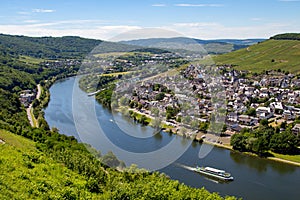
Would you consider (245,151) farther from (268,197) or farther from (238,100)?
(238,100)

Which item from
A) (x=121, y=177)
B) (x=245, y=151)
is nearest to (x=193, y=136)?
(x=245, y=151)

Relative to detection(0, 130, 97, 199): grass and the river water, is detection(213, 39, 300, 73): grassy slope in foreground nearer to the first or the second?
the river water

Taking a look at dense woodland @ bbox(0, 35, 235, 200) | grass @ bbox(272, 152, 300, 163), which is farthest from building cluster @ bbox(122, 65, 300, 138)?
dense woodland @ bbox(0, 35, 235, 200)

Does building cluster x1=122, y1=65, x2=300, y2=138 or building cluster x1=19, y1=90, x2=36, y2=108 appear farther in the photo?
building cluster x1=19, y1=90, x2=36, y2=108

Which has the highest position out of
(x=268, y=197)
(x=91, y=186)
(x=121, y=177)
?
(x=91, y=186)

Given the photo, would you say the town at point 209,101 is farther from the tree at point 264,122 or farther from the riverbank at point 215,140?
the tree at point 264,122

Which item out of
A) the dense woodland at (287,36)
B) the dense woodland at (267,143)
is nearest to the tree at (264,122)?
the dense woodland at (267,143)

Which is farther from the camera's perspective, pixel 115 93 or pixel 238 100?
pixel 238 100

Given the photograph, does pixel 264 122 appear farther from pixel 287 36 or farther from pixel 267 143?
pixel 287 36

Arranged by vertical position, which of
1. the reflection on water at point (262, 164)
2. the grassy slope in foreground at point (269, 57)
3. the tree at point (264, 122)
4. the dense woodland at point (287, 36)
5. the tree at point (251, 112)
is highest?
the dense woodland at point (287, 36)
